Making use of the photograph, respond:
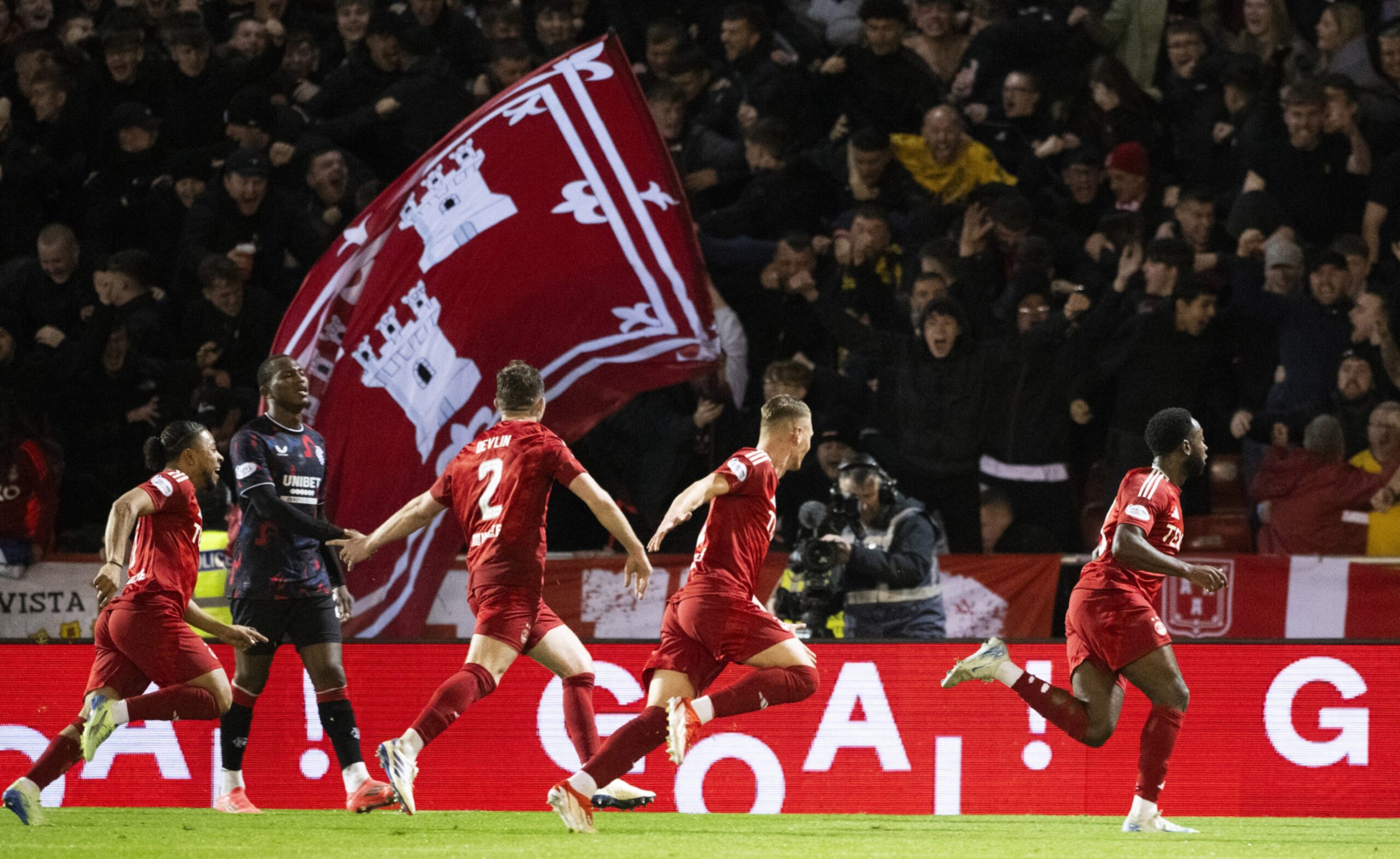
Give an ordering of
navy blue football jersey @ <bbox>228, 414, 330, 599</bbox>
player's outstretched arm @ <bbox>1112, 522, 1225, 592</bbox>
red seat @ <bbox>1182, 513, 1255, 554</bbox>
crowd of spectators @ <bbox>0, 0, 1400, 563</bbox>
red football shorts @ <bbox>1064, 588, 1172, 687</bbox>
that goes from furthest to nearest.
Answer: crowd of spectators @ <bbox>0, 0, 1400, 563</bbox>, red seat @ <bbox>1182, 513, 1255, 554</bbox>, navy blue football jersey @ <bbox>228, 414, 330, 599</bbox>, red football shorts @ <bbox>1064, 588, 1172, 687</bbox>, player's outstretched arm @ <bbox>1112, 522, 1225, 592</bbox>

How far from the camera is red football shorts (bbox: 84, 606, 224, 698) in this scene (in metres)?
7.89

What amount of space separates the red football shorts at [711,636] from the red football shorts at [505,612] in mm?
520

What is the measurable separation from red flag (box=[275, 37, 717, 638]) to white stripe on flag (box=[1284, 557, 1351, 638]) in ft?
11.3

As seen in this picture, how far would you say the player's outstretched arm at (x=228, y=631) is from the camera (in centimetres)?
786

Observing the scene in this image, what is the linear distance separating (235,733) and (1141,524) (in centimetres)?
406

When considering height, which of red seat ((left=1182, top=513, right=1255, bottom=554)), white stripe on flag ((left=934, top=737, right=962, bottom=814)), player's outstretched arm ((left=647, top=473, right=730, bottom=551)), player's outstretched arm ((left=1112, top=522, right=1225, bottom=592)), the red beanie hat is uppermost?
the red beanie hat

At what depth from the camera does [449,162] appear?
10555 millimetres

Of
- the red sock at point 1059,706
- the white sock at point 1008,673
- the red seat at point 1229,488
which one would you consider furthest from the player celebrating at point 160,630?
the red seat at point 1229,488

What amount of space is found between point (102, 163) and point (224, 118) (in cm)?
94

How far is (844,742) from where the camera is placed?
8.67 m

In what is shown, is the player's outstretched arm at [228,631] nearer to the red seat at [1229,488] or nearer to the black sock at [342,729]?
the black sock at [342,729]

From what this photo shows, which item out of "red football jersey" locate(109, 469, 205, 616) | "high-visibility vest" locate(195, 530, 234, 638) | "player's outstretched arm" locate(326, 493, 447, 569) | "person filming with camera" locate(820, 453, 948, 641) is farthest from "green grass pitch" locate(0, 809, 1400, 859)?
"high-visibility vest" locate(195, 530, 234, 638)

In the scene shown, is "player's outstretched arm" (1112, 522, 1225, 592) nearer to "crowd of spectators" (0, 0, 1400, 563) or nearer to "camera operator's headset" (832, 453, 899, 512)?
"camera operator's headset" (832, 453, 899, 512)

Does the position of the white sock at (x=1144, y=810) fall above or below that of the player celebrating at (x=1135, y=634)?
below
